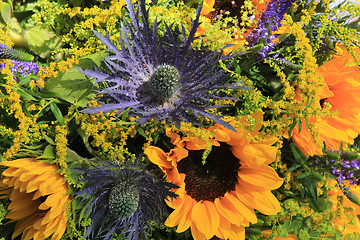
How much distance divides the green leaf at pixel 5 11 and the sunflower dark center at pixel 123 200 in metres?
0.56

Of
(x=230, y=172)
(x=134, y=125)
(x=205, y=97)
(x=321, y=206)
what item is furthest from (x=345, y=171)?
(x=134, y=125)

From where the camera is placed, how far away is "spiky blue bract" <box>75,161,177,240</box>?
69 centimetres

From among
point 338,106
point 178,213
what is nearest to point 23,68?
point 178,213

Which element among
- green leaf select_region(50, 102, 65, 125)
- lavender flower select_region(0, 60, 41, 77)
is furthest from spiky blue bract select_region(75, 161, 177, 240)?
lavender flower select_region(0, 60, 41, 77)

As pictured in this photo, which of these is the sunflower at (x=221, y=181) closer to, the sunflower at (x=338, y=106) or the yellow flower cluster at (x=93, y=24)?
the sunflower at (x=338, y=106)

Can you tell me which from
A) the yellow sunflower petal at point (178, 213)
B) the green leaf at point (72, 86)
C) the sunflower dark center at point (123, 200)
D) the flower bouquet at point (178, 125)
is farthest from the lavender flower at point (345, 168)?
the green leaf at point (72, 86)

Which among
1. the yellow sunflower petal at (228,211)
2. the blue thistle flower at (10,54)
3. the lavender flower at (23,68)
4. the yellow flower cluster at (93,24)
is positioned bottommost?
the yellow sunflower petal at (228,211)

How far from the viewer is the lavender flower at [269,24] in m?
0.79

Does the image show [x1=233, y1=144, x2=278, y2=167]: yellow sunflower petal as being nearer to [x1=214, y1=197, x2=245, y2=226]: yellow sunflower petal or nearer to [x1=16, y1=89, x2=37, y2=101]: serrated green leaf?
[x1=214, y1=197, x2=245, y2=226]: yellow sunflower petal

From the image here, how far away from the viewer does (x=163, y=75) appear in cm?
73

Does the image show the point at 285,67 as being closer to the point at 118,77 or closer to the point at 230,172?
the point at 230,172

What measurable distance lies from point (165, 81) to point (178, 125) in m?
0.15

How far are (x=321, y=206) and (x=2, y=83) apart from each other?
828 mm

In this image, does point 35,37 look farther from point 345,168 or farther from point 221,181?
point 345,168
